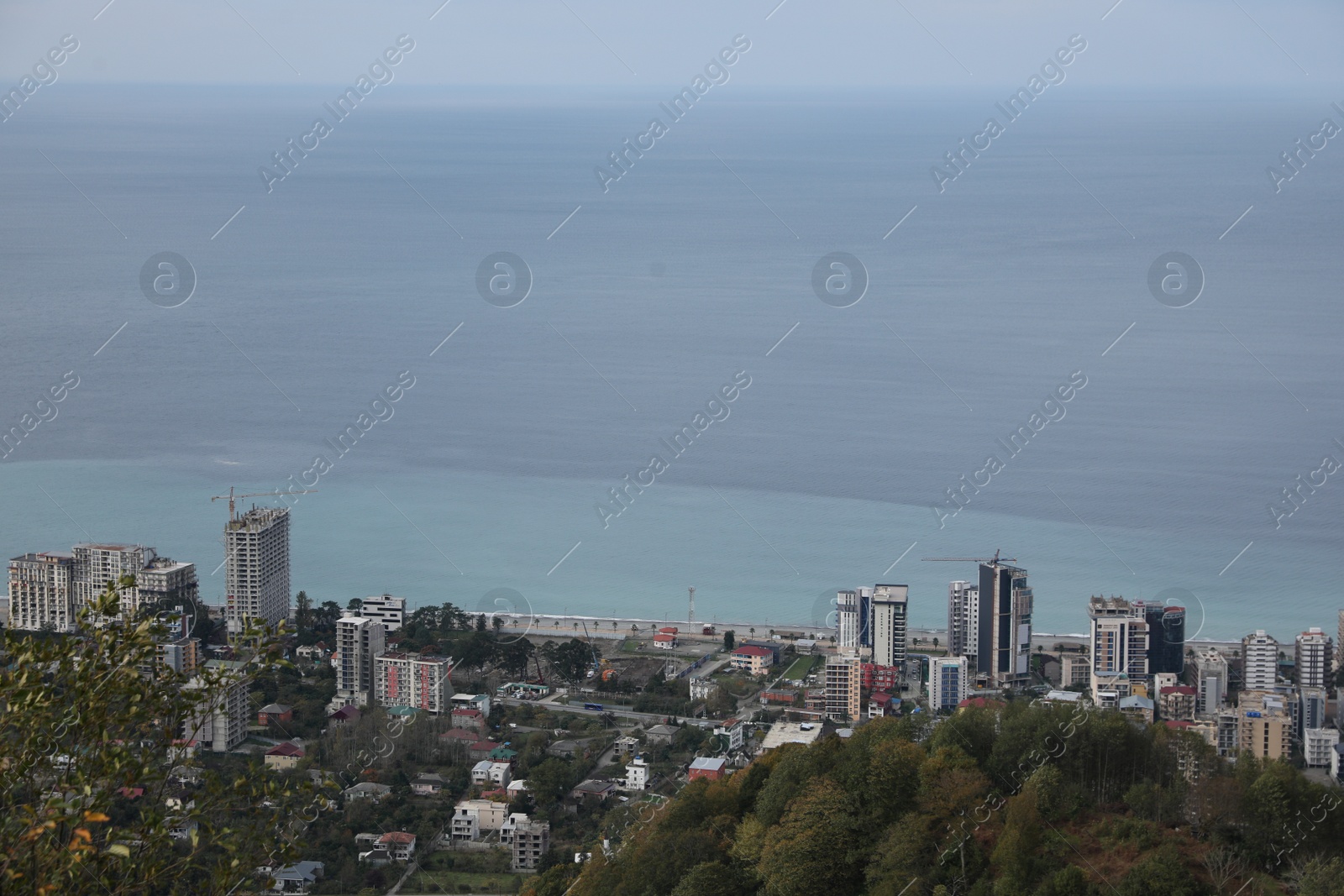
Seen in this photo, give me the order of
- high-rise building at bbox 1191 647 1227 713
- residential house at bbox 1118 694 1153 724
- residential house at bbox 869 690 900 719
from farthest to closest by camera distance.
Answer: residential house at bbox 869 690 900 719
high-rise building at bbox 1191 647 1227 713
residential house at bbox 1118 694 1153 724

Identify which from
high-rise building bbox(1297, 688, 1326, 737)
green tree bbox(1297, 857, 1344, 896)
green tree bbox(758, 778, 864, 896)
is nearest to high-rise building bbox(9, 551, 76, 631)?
green tree bbox(758, 778, 864, 896)

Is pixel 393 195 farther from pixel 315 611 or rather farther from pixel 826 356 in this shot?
pixel 315 611

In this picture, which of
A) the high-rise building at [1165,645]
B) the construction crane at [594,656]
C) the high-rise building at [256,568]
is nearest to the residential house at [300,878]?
the construction crane at [594,656]

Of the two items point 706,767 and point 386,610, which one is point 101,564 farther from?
point 706,767

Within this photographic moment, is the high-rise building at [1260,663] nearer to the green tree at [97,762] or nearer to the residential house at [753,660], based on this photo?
the residential house at [753,660]

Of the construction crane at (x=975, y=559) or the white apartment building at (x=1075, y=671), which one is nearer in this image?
the white apartment building at (x=1075, y=671)

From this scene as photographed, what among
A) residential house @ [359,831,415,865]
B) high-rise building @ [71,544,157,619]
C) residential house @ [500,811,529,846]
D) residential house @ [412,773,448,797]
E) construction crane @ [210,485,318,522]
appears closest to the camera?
residential house @ [359,831,415,865]

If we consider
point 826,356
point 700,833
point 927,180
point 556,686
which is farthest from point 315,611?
point 927,180

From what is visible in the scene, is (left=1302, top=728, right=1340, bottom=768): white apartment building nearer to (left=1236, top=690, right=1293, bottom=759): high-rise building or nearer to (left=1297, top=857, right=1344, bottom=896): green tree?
(left=1236, top=690, right=1293, bottom=759): high-rise building
